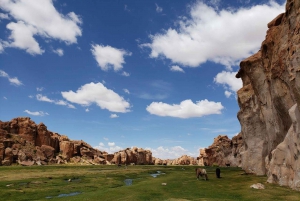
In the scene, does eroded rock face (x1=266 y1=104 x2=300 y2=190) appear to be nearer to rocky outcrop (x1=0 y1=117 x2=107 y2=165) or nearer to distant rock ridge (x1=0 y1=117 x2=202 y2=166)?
distant rock ridge (x1=0 y1=117 x2=202 y2=166)

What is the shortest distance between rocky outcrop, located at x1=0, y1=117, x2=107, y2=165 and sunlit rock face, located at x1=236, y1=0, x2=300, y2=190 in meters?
119

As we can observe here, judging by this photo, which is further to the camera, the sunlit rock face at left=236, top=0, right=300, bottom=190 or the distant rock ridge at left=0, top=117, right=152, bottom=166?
the distant rock ridge at left=0, top=117, right=152, bottom=166

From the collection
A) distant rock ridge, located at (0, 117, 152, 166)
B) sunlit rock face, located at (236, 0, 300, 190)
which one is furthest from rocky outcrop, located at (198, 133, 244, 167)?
distant rock ridge, located at (0, 117, 152, 166)

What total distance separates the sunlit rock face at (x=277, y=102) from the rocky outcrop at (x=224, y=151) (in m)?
66.5

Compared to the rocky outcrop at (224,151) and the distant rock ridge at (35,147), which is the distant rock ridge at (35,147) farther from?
the rocky outcrop at (224,151)

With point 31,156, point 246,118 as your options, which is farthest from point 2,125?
point 246,118

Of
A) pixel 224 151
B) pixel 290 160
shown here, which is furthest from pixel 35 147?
pixel 290 160

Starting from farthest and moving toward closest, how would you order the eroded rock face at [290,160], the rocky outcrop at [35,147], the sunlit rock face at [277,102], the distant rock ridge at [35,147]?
the rocky outcrop at [35,147] → the distant rock ridge at [35,147] → the sunlit rock face at [277,102] → the eroded rock face at [290,160]

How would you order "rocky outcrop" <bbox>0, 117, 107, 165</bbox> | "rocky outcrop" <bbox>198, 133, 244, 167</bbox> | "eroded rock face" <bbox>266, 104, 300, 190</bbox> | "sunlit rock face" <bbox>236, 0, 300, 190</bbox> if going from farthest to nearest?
"rocky outcrop" <bbox>198, 133, 244, 167</bbox>, "rocky outcrop" <bbox>0, 117, 107, 165</bbox>, "sunlit rock face" <bbox>236, 0, 300, 190</bbox>, "eroded rock face" <bbox>266, 104, 300, 190</bbox>

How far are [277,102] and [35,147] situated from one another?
155809mm

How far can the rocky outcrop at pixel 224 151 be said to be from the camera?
137913 millimetres

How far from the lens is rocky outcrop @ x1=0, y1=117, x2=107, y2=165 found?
428ft

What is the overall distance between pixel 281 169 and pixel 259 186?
241 inches

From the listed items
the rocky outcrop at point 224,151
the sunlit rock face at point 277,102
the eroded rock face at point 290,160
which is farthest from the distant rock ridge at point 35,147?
the eroded rock face at point 290,160
